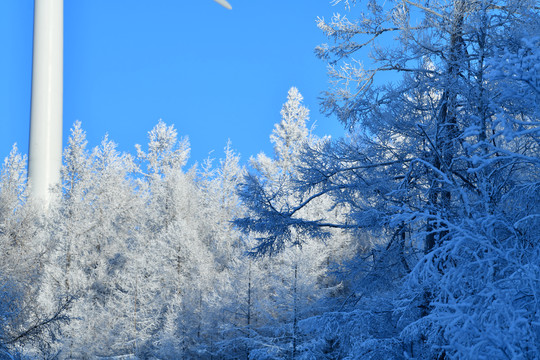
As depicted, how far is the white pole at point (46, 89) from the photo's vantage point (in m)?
29.9

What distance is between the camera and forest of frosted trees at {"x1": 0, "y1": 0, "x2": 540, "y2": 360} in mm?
4012

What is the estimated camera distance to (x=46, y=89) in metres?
31.2

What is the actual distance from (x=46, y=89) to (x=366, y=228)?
27.9m

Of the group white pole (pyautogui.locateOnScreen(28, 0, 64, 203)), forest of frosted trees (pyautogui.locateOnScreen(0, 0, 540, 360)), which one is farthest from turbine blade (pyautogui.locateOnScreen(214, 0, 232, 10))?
white pole (pyautogui.locateOnScreen(28, 0, 64, 203))

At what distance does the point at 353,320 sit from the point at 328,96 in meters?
3.59

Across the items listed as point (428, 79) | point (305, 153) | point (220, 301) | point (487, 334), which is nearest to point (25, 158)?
point (220, 301)

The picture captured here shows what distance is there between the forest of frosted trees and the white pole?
257 inches

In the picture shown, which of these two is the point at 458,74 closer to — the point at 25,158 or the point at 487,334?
the point at 487,334

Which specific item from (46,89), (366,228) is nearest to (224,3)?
(46,89)

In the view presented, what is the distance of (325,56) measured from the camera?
345 inches

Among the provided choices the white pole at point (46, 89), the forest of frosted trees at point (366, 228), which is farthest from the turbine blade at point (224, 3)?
the white pole at point (46, 89)

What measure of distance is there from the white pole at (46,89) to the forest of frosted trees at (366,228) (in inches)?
257

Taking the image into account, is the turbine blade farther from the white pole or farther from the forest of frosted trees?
the white pole

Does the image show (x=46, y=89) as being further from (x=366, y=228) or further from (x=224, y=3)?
(x=366, y=228)
